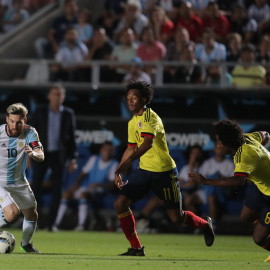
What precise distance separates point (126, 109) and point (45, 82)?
73.3 inches

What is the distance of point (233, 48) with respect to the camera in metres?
18.0

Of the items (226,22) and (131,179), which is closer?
(131,179)

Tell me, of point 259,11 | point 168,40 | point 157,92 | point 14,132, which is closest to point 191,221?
point 14,132

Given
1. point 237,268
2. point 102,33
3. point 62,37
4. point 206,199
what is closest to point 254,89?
point 206,199

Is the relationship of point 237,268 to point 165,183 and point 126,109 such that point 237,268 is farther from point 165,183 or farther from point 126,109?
point 126,109

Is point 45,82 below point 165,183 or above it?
below

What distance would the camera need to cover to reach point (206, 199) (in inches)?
660

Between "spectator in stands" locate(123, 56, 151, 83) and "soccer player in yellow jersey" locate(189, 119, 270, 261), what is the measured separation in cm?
682

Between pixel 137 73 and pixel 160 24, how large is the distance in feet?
7.20

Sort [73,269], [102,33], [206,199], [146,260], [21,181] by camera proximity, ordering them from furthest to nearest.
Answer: [102,33] → [206,199] → [21,181] → [146,260] → [73,269]

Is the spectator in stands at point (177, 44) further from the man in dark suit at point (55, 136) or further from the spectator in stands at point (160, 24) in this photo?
the man in dark suit at point (55, 136)

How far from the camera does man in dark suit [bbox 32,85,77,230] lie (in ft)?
52.6

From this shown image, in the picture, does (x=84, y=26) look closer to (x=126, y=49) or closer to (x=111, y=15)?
(x=111, y=15)

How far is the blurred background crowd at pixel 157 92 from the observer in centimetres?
1684
